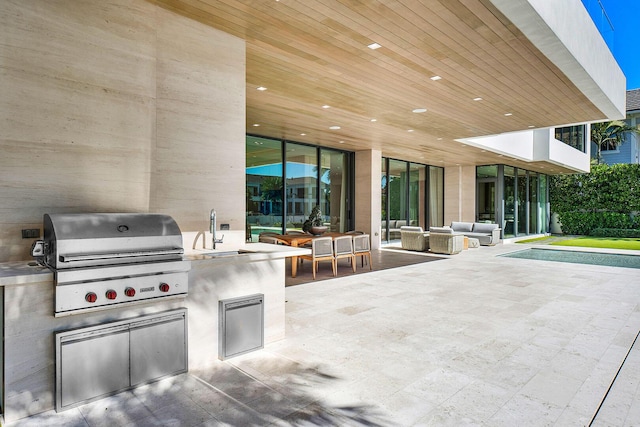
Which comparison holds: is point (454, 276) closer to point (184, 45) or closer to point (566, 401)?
point (566, 401)

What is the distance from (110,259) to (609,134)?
93.6ft

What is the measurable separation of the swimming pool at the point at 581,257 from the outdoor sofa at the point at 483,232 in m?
1.40

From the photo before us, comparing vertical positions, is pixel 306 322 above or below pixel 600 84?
below

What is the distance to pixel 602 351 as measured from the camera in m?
3.67

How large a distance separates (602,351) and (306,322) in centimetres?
298

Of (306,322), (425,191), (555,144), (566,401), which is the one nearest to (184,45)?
(306,322)

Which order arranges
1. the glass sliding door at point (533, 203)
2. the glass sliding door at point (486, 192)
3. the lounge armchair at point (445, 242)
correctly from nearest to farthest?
the lounge armchair at point (445, 242) → the glass sliding door at point (486, 192) → the glass sliding door at point (533, 203)

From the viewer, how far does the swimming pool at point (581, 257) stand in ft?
31.3

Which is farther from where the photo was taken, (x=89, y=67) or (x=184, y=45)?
(x=184, y=45)

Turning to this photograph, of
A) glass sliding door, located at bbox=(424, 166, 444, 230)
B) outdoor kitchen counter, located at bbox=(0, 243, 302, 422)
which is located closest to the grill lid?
outdoor kitchen counter, located at bbox=(0, 243, 302, 422)

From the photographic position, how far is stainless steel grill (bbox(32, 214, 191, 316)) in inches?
97.2

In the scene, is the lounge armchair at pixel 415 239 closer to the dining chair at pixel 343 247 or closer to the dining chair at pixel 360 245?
the dining chair at pixel 360 245

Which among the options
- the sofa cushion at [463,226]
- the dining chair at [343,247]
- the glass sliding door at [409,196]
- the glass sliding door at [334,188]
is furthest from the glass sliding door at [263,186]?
the sofa cushion at [463,226]

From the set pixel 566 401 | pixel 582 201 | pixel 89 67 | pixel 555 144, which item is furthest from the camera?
pixel 582 201
